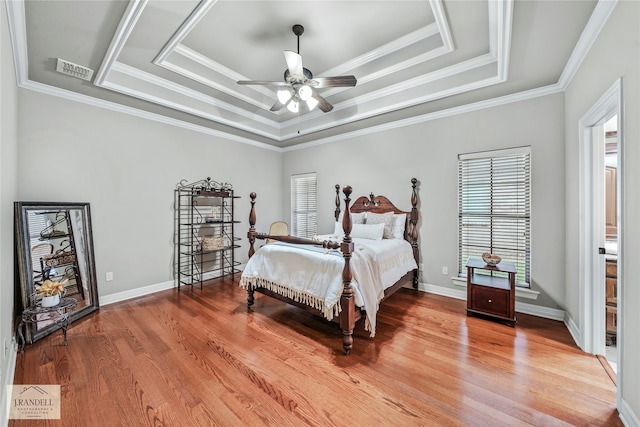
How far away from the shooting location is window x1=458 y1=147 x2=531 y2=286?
323 centimetres

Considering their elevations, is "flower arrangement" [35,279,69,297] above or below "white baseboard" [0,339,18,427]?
above

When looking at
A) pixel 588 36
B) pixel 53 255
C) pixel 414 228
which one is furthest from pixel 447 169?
pixel 53 255

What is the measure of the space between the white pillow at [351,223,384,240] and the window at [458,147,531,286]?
1099 mm

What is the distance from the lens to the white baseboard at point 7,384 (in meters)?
1.54

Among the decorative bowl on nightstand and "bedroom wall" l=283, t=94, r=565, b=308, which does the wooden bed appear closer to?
"bedroom wall" l=283, t=94, r=565, b=308

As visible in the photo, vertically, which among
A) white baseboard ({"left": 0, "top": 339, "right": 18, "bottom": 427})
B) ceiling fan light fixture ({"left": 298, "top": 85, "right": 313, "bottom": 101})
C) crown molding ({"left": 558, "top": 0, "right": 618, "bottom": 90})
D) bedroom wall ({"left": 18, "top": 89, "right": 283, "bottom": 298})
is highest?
crown molding ({"left": 558, "top": 0, "right": 618, "bottom": 90})

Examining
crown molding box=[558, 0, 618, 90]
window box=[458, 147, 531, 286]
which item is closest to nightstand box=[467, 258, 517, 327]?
window box=[458, 147, 531, 286]

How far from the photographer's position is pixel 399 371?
2.06 metres

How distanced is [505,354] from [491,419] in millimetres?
892

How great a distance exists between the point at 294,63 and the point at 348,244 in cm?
175

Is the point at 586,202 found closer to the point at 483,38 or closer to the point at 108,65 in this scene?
the point at 483,38

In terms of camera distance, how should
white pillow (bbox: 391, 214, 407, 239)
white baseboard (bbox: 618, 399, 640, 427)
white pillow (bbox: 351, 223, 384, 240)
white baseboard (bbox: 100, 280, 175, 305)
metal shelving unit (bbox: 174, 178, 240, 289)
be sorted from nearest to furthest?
white baseboard (bbox: 618, 399, 640, 427) < white baseboard (bbox: 100, 280, 175, 305) < white pillow (bbox: 351, 223, 384, 240) < white pillow (bbox: 391, 214, 407, 239) < metal shelving unit (bbox: 174, 178, 240, 289)

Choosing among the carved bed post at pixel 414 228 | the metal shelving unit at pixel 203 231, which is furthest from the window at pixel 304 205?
the carved bed post at pixel 414 228

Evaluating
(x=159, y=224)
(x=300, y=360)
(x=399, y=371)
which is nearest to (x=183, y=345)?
(x=300, y=360)
